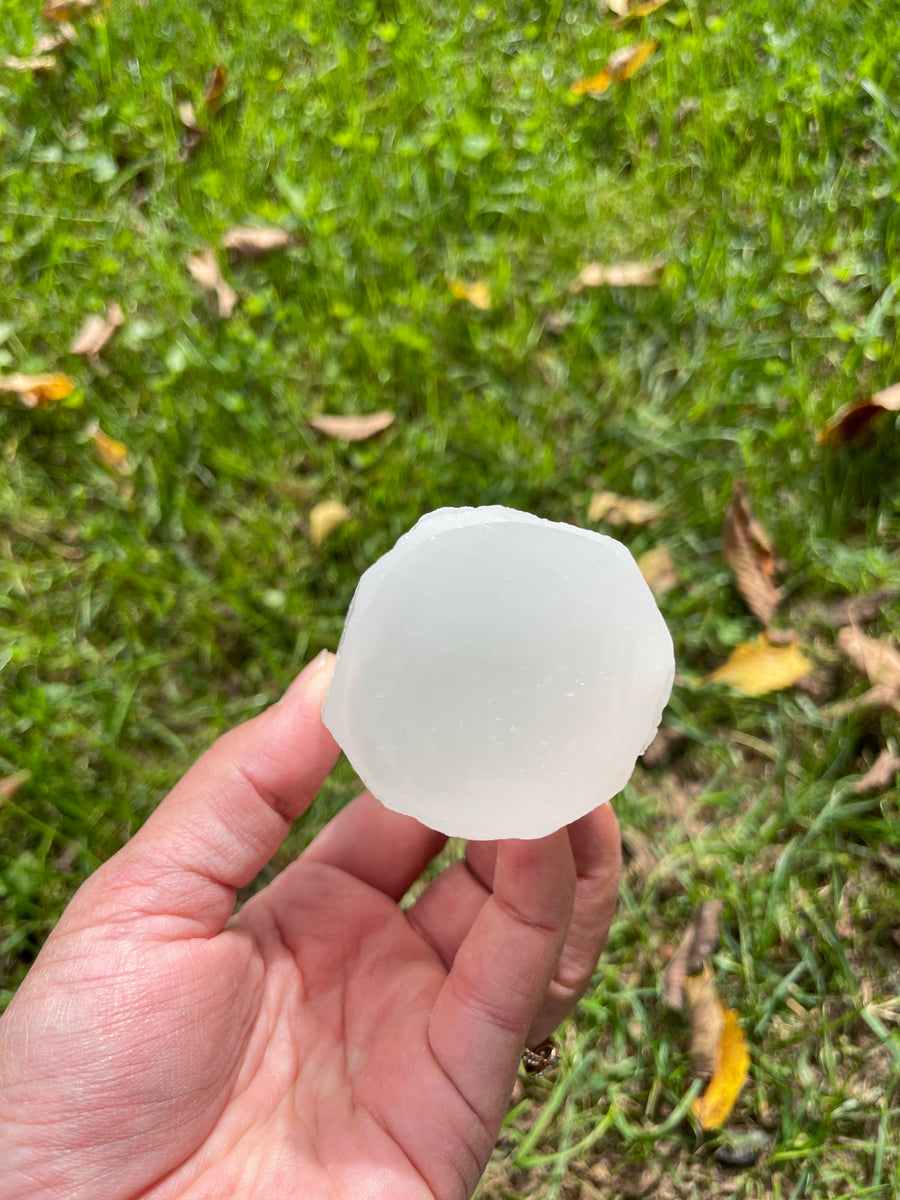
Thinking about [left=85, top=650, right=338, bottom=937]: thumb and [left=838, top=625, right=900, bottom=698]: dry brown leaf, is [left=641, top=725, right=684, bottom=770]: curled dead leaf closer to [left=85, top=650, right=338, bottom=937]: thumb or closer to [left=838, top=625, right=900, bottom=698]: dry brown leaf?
[left=838, top=625, right=900, bottom=698]: dry brown leaf

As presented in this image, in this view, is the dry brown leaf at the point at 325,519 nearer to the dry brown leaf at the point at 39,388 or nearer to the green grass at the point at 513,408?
the green grass at the point at 513,408

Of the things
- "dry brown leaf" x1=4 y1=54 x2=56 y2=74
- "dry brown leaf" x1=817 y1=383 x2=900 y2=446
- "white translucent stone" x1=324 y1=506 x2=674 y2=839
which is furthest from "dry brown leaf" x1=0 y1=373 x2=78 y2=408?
"dry brown leaf" x1=817 y1=383 x2=900 y2=446

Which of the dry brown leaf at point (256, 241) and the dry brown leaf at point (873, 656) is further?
the dry brown leaf at point (256, 241)

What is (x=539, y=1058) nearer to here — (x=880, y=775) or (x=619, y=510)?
(x=880, y=775)

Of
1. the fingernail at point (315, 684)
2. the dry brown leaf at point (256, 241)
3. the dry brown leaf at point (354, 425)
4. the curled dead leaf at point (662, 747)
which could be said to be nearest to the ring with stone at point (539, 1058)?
the curled dead leaf at point (662, 747)

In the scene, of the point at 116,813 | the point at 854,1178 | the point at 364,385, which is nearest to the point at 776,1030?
the point at 854,1178

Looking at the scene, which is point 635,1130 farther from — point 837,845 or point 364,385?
point 364,385
